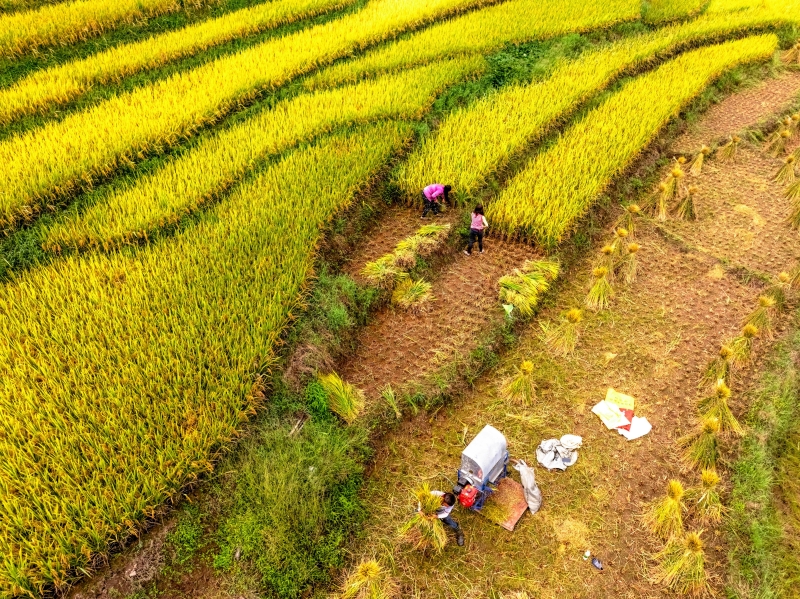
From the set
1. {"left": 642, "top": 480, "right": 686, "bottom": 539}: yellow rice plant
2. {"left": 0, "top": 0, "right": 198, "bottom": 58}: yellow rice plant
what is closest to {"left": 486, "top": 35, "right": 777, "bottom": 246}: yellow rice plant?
{"left": 642, "top": 480, "right": 686, "bottom": 539}: yellow rice plant

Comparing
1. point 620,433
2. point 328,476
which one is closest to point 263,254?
point 328,476

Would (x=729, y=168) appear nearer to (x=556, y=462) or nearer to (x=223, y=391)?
(x=556, y=462)

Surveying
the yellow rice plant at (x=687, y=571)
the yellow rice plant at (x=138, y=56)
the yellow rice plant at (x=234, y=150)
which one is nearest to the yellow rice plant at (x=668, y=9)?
the yellow rice plant at (x=234, y=150)

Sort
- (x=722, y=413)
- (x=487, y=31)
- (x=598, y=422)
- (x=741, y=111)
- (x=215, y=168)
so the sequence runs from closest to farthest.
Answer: (x=722, y=413), (x=598, y=422), (x=215, y=168), (x=741, y=111), (x=487, y=31)

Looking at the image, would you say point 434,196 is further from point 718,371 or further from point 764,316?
point 764,316

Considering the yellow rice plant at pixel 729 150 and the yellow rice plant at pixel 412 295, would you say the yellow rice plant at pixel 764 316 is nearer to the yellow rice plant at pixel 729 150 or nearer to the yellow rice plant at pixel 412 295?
the yellow rice plant at pixel 412 295

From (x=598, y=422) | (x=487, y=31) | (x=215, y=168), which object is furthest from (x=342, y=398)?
(x=487, y=31)
